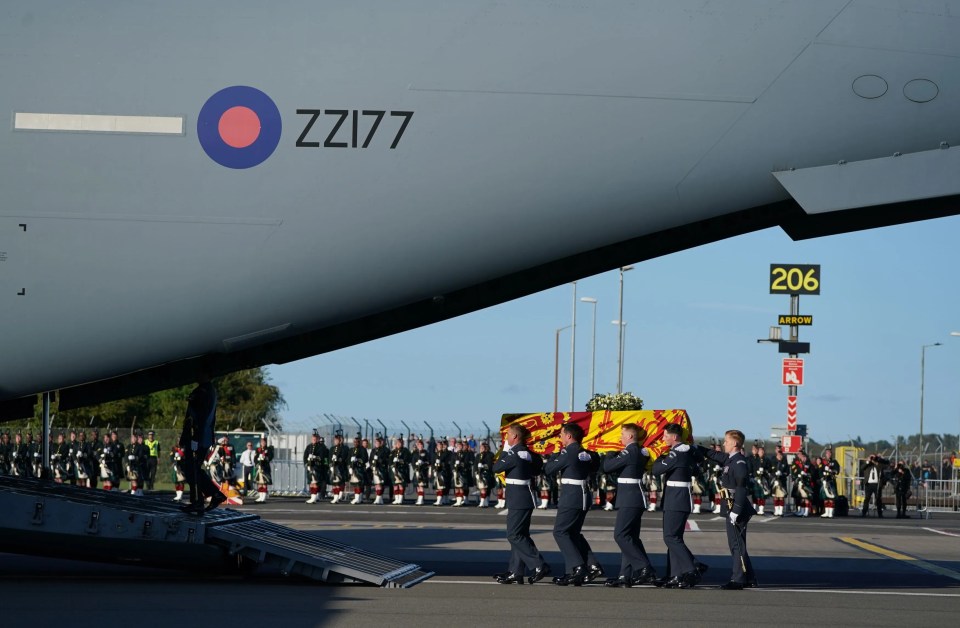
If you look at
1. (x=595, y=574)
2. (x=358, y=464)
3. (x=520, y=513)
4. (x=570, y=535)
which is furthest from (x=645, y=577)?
(x=358, y=464)

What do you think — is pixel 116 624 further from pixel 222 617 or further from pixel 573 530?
pixel 573 530

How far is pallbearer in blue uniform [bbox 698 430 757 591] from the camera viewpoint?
13047 millimetres

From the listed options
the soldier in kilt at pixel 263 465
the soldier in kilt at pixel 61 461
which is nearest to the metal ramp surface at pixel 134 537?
the soldier in kilt at pixel 263 465

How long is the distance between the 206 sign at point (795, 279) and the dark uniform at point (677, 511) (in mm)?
27930

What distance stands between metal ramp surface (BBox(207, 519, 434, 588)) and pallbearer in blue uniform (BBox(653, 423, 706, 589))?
107 inches

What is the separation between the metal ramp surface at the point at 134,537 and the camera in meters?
11.1

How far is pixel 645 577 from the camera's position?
1311 cm

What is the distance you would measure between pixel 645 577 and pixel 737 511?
49.0 inches

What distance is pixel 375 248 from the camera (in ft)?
33.3

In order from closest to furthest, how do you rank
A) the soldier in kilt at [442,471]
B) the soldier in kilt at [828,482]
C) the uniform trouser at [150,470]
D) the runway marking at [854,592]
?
1. the runway marking at [854,592]
2. the soldier in kilt at [828,482]
3. the soldier in kilt at [442,471]
4. the uniform trouser at [150,470]

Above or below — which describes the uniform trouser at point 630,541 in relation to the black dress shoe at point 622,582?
above

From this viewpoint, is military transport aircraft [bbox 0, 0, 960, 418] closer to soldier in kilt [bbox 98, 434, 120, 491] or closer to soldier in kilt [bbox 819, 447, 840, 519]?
soldier in kilt [bbox 819, 447, 840, 519]

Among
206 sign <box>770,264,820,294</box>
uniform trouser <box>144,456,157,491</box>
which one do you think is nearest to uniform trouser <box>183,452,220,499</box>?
uniform trouser <box>144,456,157,491</box>

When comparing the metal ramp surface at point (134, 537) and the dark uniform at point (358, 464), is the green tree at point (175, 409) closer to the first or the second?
the dark uniform at point (358, 464)
